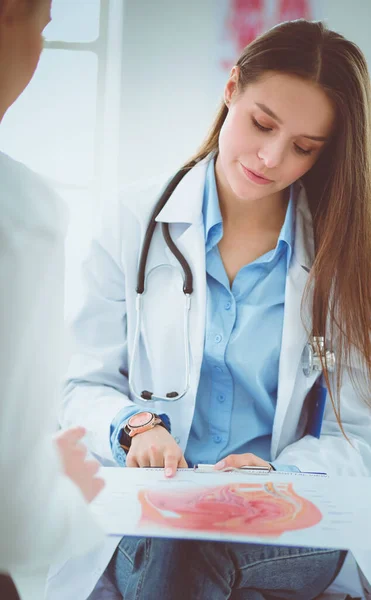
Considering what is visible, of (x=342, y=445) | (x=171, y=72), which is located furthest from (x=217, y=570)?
(x=171, y=72)

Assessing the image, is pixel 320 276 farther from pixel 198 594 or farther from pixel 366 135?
pixel 198 594

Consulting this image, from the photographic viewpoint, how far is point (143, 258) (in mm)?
775

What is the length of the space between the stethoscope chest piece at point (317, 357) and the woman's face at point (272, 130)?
0.21 meters

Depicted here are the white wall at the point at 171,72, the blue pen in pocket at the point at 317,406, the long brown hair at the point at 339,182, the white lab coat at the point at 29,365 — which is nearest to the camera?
the white lab coat at the point at 29,365

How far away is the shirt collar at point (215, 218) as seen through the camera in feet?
2.64

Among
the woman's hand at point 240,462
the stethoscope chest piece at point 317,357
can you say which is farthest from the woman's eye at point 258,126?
the woman's hand at point 240,462

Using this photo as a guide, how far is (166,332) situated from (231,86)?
33 cm

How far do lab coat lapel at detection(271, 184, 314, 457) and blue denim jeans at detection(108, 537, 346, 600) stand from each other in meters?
0.19

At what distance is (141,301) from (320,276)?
0.24 metres

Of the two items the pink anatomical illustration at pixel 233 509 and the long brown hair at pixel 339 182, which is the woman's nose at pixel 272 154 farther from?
the pink anatomical illustration at pixel 233 509

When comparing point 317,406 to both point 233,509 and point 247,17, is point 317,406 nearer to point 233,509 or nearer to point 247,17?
point 233,509

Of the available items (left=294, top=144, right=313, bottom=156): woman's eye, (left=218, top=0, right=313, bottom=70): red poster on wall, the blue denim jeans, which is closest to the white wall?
(left=218, top=0, right=313, bottom=70): red poster on wall

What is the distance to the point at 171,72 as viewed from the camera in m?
0.99

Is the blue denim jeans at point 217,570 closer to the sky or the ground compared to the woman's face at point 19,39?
closer to the ground
